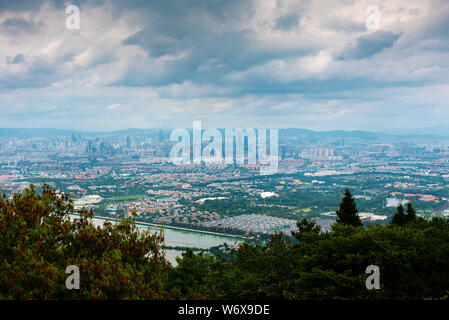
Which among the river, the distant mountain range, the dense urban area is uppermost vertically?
the distant mountain range

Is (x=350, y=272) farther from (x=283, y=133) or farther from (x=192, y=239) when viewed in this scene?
(x=283, y=133)

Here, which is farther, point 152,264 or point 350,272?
point 152,264

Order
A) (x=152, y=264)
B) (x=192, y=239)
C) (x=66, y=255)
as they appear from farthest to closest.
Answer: (x=192, y=239), (x=152, y=264), (x=66, y=255)

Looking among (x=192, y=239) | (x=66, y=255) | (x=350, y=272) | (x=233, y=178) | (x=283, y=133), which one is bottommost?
(x=192, y=239)

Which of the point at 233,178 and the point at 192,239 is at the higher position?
the point at 233,178

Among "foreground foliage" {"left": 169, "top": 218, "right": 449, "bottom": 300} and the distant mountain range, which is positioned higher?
the distant mountain range

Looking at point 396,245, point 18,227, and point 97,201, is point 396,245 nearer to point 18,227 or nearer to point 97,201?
point 18,227

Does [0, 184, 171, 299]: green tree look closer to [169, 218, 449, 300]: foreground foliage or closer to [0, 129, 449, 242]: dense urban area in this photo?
[169, 218, 449, 300]: foreground foliage

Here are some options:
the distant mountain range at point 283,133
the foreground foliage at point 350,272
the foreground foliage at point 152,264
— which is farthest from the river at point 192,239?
the distant mountain range at point 283,133

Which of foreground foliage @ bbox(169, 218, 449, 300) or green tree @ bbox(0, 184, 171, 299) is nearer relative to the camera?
green tree @ bbox(0, 184, 171, 299)

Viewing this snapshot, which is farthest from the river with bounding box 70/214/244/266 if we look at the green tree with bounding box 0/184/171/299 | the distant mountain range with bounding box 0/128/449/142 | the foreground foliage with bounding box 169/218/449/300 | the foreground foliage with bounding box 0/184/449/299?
the distant mountain range with bounding box 0/128/449/142

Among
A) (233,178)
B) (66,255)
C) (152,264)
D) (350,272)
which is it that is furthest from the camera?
(233,178)

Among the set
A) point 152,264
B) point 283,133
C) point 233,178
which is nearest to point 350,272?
point 152,264
